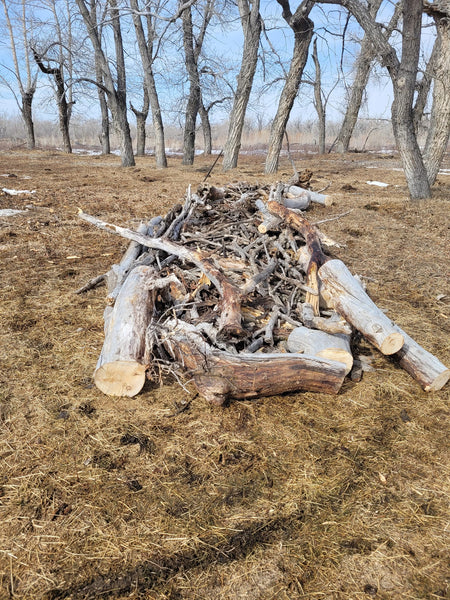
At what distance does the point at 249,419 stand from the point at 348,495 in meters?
0.79

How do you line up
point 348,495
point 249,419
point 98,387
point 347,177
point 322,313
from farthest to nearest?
point 347,177, point 322,313, point 98,387, point 249,419, point 348,495

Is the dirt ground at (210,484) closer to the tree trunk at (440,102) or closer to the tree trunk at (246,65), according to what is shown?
the tree trunk at (440,102)

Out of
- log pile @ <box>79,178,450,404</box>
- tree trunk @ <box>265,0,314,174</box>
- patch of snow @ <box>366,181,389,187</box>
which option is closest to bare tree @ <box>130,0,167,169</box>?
tree trunk @ <box>265,0,314,174</box>

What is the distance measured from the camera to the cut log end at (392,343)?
295 centimetres

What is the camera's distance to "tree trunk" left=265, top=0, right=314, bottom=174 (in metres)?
11.3

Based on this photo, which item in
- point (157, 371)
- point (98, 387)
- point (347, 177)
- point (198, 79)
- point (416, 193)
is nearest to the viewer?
point (98, 387)

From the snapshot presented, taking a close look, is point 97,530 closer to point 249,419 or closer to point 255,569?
point 255,569

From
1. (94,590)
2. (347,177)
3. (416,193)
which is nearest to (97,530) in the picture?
(94,590)

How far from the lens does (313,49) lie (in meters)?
23.2

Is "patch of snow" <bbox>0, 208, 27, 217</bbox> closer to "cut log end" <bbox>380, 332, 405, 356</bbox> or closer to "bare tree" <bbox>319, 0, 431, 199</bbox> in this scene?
"cut log end" <bbox>380, 332, 405, 356</bbox>

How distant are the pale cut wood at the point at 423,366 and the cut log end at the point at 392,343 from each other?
20 centimetres

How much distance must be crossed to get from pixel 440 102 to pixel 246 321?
9005 millimetres

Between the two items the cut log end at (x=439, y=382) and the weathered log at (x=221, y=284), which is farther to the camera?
the weathered log at (x=221, y=284)

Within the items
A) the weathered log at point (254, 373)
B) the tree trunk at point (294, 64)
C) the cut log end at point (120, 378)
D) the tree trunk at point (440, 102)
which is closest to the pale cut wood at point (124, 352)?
the cut log end at point (120, 378)
